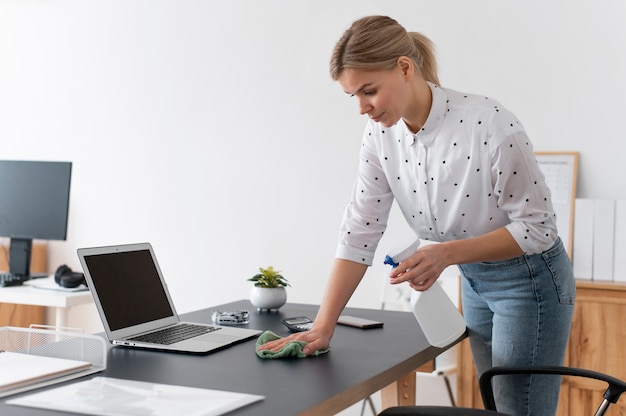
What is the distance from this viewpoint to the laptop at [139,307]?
5.54 feet

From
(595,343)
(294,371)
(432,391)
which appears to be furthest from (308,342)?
(432,391)

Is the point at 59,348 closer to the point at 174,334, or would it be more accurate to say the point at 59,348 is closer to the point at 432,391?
the point at 174,334

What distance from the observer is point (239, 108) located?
154 inches

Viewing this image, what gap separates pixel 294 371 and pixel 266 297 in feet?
2.51

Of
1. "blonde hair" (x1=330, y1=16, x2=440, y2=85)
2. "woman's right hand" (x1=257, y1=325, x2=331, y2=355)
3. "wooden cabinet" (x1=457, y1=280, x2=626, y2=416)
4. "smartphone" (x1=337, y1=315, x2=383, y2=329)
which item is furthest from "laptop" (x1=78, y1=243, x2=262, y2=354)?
"wooden cabinet" (x1=457, y1=280, x2=626, y2=416)

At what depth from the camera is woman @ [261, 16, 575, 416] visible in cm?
165

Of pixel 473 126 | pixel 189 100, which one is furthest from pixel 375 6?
pixel 473 126

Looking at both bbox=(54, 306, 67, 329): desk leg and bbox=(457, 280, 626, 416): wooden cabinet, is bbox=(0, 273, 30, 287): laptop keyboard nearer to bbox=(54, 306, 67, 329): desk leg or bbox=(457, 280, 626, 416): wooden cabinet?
bbox=(54, 306, 67, 329): desk leg

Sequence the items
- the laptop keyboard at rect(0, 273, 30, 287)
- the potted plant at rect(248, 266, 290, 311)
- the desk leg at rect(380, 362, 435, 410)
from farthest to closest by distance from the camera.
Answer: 1. the laptop keyboard at rect(0, 273, 30, 287)
2. the potted plant at rect(248, 266, 290, 311)
3. the desk leg at rect(380, 362, 435, 410)

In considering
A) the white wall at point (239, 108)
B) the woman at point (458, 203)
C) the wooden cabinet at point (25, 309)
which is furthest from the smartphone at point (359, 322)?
the wooden cabinet at point (25, 309)

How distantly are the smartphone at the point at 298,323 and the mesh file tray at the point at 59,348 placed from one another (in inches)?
20.7

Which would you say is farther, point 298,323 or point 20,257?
point 20,257

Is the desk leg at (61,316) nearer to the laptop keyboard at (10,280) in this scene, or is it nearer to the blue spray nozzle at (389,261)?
the laptop keyboard at (10,280)

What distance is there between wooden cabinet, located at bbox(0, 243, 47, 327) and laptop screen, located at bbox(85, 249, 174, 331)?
7.65 ft
